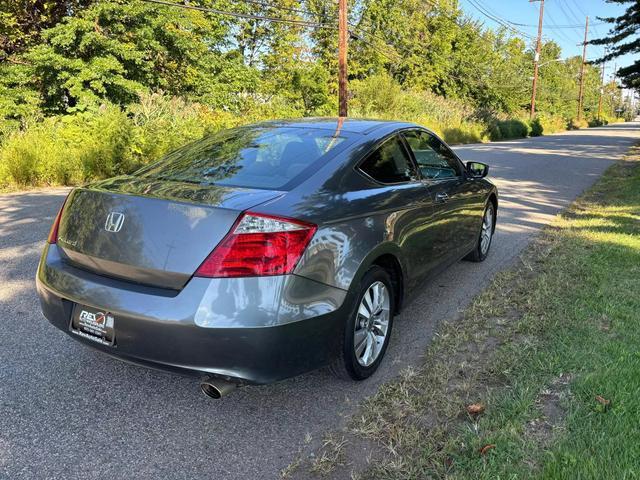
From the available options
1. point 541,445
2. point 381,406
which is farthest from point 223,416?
point 541,445

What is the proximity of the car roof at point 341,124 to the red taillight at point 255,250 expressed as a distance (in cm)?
141

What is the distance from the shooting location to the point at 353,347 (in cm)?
290

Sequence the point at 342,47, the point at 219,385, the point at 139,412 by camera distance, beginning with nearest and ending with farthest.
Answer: the point at 219,385 < the point at 139,412 < the point at 342,47

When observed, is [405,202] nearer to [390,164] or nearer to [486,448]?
[390,164]

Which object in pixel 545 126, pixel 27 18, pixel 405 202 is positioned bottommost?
pixel 405 202

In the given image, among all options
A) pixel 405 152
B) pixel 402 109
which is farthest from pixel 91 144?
pixel 402 109

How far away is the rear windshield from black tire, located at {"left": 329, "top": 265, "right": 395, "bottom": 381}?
752 millimetres

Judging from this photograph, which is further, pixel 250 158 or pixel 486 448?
pixel 250 158

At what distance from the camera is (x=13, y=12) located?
18.7 m

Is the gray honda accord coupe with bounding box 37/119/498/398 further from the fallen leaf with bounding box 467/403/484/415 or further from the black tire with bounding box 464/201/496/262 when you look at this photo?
the black tire with bounding box 464/201/496/262

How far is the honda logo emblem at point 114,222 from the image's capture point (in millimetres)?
2570

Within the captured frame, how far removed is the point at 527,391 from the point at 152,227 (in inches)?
87.9

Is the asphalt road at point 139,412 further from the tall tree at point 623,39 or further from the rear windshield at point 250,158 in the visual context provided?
the tall tree at point 623,39

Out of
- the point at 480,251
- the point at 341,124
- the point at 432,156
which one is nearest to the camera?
the point at 341,124
